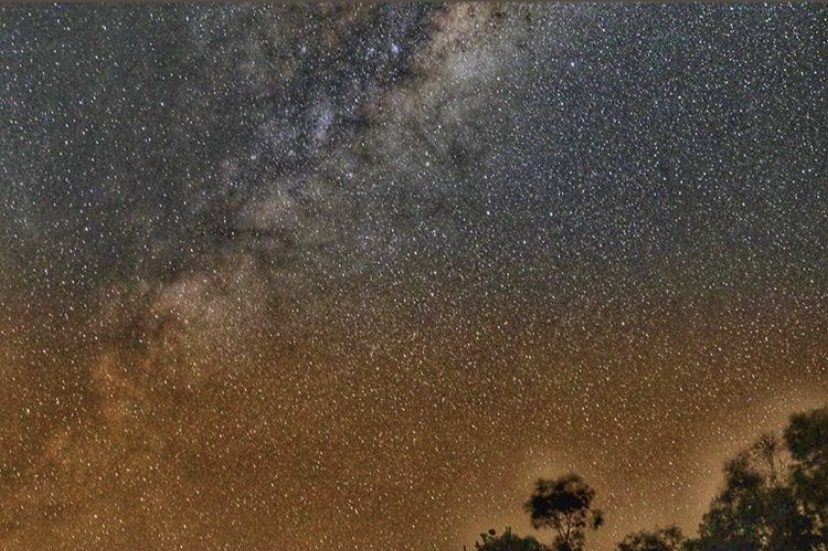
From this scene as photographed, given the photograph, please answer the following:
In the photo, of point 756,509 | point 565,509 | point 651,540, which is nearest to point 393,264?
point 565,509

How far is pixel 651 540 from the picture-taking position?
4.16 m

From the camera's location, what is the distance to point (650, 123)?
4148 millimetres

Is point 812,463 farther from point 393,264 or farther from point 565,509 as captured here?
point 393,264

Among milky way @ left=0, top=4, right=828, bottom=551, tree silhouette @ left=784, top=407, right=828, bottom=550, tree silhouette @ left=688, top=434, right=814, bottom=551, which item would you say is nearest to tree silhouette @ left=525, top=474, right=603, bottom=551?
milky way @ left=0, top=4, right=828, bottom=551

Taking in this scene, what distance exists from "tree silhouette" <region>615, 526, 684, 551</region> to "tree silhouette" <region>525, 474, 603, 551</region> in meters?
0.14

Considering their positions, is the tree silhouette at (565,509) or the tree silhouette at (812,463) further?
the tree silhouette at (565,509)

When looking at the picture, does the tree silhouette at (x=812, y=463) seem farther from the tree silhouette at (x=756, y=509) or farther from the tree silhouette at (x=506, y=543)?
the tree silhouette at (x=506, y=543)

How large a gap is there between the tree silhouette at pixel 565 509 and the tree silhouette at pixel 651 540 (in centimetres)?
14

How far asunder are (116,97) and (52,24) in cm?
40

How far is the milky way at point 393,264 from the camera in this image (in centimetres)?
408

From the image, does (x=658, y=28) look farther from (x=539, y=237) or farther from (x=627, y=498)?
(x=627, y=498)

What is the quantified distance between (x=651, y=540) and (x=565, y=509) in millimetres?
383

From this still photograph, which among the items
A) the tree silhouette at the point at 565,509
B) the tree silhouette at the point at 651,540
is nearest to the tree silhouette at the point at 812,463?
the tree silhouette at the point at 651,540

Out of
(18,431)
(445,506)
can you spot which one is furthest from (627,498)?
(18,431)
